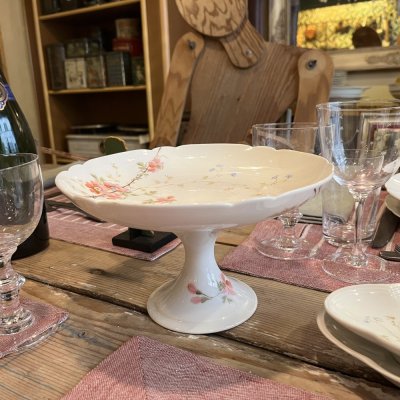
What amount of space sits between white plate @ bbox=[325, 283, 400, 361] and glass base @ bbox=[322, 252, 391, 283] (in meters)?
0.11

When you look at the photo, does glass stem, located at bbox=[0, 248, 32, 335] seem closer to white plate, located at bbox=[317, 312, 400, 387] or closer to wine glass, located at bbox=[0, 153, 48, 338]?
wine glass, located at bbox=[0, 153, 48, 338]

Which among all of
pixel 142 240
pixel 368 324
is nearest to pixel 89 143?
pixel 142 240

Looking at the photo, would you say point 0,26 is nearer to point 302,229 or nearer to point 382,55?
point 382,55

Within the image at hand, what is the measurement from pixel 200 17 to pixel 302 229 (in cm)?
97

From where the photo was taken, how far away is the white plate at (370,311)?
339 mm

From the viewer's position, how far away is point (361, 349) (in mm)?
355

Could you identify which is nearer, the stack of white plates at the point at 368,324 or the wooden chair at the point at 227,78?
the stack of white plates at the point at 368,324

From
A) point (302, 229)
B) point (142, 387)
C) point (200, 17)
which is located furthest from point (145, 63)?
point (142, 387)

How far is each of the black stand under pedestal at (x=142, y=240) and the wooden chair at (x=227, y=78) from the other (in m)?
0.78

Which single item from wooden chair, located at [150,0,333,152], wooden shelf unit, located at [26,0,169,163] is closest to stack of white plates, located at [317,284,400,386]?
wooden chair, located at [150,0,333,152]

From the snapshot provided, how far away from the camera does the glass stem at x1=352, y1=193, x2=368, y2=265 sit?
0.56m

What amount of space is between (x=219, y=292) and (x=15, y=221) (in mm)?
239

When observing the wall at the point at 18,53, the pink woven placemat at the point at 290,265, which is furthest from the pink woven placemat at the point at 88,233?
the wall at the point at 18,53

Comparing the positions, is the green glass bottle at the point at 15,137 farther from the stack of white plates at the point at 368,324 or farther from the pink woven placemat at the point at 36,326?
the stack of white plates at the point at 368,324
